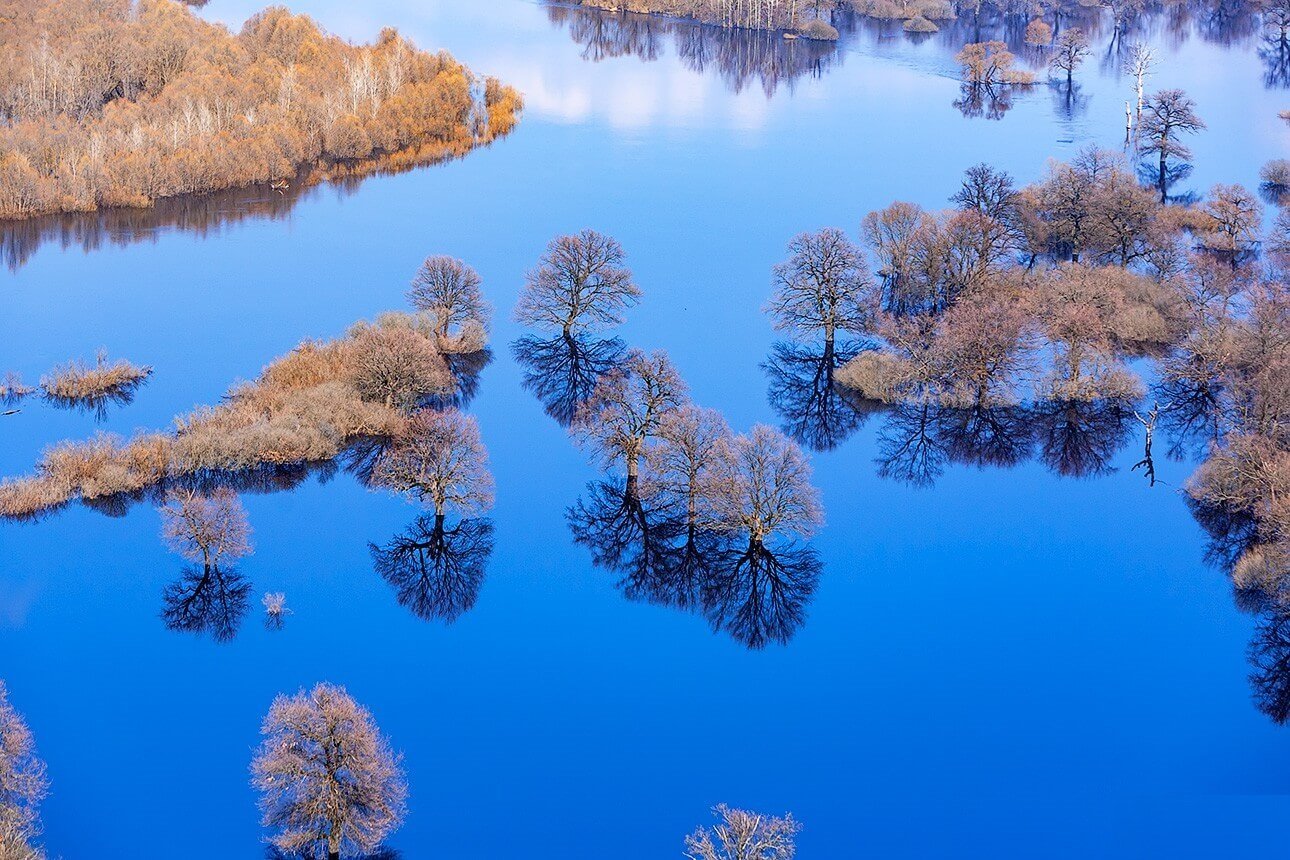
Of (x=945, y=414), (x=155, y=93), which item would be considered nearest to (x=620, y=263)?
(x=945, y=414)

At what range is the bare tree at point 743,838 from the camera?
30.0 m

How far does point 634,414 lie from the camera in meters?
46.8

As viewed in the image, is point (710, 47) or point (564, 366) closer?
point (564, 366)

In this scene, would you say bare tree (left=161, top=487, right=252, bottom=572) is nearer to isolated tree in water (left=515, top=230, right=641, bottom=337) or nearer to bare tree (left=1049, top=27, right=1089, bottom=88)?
isolated tree in water (left=515, top=230, right=641, bottom=337)

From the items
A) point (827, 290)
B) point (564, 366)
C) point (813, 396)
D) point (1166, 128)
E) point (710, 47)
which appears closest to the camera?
point (813, 396)

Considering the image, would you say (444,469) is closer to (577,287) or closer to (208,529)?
(208,529)

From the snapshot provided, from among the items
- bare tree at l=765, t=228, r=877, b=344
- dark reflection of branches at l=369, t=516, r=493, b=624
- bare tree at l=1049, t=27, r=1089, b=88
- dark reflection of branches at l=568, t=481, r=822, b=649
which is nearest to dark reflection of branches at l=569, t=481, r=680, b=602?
dark reflection of branches at l=568, t=481, r=822, b=649

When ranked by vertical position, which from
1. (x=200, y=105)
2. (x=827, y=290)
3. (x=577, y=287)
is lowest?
(x=827, y=290)

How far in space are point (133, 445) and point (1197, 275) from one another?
1653 inches

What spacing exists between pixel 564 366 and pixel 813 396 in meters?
9.81

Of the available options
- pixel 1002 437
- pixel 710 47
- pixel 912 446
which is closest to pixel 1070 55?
pixel 710 47

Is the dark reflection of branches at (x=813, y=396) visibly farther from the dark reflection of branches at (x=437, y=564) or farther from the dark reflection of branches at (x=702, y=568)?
the dark reflection of branches at (x=437, y=564)

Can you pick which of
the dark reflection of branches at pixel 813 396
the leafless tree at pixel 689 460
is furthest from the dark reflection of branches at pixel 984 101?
the leafless tree at pixel 689 460

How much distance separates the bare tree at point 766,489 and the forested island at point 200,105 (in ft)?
140
